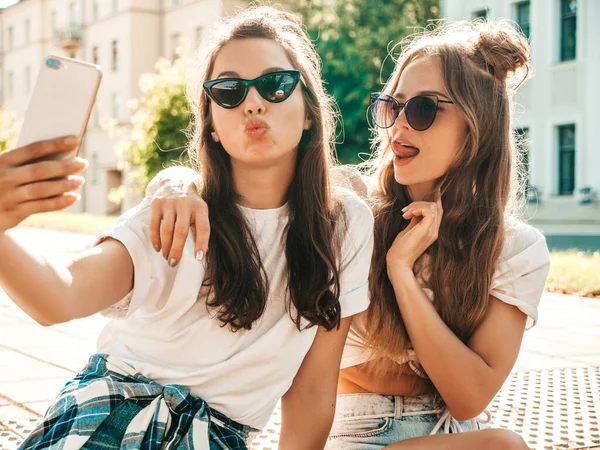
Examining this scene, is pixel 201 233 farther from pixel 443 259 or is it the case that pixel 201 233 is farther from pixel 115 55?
pixel 115 55

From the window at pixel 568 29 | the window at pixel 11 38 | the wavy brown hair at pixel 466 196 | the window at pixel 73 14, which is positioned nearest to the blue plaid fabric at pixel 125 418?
the wavy brown hair at pixel 466 196

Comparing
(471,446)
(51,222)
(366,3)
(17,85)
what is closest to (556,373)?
(471,446)

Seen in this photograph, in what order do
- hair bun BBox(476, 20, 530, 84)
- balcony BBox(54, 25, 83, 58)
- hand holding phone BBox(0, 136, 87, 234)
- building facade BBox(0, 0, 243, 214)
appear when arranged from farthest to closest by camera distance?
balcony BBox(54, 25, 83, 58)
building facade BBox(0, 0, 243, 214)
hair bun BBox(476, 20, 530, 84)
hand holding phone BBox(0, 136, 87, 234)

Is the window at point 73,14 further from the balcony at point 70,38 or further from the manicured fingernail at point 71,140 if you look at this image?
the manicured fingernail at point 71,140

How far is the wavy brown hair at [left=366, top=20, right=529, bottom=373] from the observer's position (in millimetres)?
2756

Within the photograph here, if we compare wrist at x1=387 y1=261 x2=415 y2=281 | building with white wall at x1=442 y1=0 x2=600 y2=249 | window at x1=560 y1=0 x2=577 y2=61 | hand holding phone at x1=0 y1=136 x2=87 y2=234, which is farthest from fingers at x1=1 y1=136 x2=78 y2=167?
window at x1=560 y1=0 x2=577 y2=61

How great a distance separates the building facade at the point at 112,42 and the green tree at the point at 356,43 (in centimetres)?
656

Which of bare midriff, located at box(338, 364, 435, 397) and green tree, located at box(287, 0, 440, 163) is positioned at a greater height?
green tree, located at box(287, 0, 440, 163)

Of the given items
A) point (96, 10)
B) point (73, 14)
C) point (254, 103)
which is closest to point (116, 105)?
point (96, 10)

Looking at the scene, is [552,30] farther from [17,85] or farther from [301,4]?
[17,85]

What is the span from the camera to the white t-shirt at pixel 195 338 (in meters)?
2.22

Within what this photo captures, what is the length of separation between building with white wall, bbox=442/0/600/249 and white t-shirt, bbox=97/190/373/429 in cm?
1996

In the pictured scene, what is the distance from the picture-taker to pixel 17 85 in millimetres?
49344

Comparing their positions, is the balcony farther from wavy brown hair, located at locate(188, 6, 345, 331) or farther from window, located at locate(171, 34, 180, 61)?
wavy brown hair, located at locate(188, 6, 345, 331)
